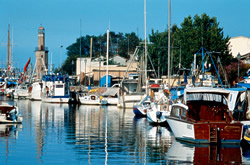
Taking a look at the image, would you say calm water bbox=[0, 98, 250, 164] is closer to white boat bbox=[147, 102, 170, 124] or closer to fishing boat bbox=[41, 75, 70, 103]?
white boat bbox=[147, 102, 170, 124]

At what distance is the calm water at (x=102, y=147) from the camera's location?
24.8 m

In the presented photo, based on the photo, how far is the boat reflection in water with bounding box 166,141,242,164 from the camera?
2472cm

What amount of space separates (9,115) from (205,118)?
1727cm

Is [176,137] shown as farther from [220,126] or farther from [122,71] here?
[122,71]

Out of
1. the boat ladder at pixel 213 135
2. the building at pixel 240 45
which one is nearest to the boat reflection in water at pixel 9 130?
the boat ladder at pixel 213 135

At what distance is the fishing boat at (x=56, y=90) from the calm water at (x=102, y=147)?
1562 inches

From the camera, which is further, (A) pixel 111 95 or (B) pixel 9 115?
(A) pixel 111 95

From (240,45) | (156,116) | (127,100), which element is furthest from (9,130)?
(240,45)

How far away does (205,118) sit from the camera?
31.5 meters

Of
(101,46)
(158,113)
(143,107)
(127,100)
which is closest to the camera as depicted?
(158,113)

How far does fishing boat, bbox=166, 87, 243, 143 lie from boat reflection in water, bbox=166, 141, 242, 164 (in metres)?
0.59

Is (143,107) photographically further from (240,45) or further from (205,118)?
(240,45)

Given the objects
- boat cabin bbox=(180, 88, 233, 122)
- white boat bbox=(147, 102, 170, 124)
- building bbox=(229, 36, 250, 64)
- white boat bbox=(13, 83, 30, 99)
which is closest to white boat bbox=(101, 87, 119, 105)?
white boat bbox=(13, 83, 30, 99)

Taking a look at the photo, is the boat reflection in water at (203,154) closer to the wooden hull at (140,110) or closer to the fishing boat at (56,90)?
the wooden hull at (140,110)
